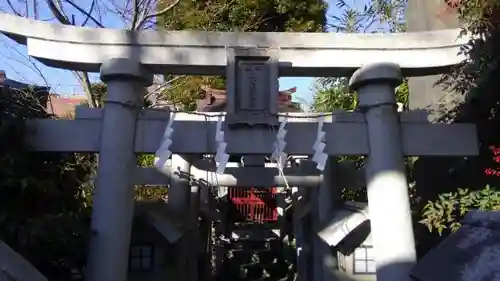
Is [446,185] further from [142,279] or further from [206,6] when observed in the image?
[206,6]

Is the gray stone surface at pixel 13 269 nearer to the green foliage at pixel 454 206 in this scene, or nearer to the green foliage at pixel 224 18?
the green foliage at pixel 454 206

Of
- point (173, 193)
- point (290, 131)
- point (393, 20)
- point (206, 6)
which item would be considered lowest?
point (173, 193)

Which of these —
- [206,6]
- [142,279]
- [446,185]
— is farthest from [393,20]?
[142,279]

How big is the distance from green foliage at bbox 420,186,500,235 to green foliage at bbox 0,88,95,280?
3984 mm

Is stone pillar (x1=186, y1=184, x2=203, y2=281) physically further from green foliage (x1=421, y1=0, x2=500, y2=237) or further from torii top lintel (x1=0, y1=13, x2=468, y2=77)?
green foliage (x1=421, y1=0, x2=500, y2=237)

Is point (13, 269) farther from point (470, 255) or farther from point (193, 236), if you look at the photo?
point (193, 236)

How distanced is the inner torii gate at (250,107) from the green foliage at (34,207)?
0.27 metres

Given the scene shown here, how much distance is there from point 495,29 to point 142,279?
17.9ft

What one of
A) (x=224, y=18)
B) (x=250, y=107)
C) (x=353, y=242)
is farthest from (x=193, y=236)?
(x=224, y=18)

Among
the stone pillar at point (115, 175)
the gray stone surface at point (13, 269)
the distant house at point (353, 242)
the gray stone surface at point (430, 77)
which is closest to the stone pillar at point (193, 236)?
the distant house at point (353, 242)

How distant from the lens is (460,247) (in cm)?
360

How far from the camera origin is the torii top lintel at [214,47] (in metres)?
6.02

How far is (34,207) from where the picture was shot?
19.7ft

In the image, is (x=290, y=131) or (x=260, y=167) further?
(x=260, y=167)
